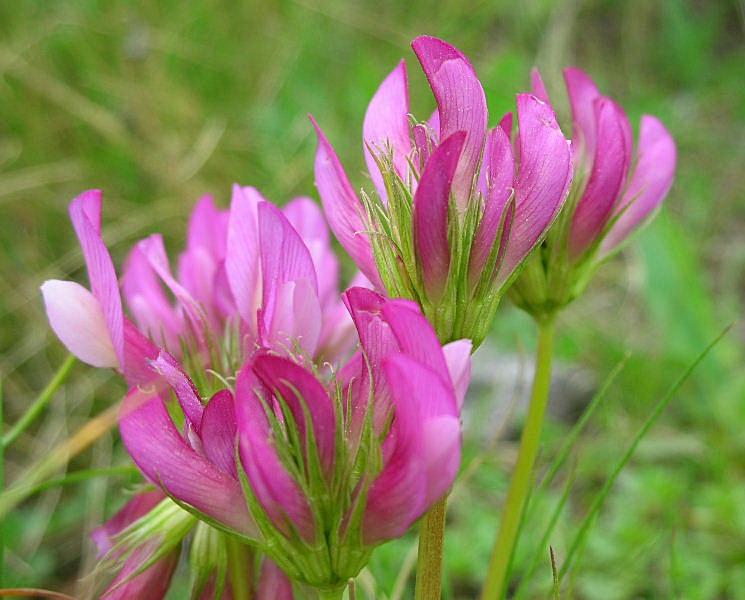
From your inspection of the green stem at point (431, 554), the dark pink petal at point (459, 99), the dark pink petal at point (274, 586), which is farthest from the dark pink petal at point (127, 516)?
the dark pink petal at point (459, 99)

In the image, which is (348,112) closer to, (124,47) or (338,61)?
(338,61)

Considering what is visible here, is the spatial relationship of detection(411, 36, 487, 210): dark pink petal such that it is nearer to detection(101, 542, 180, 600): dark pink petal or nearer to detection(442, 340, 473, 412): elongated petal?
detection(442, 340, 473, 412): elongated petal

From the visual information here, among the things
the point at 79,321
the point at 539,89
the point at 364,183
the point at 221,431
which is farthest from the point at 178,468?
the point at 364,183

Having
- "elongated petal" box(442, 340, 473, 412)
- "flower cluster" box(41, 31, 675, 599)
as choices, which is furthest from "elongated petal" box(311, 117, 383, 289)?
"elongated petal" box(442, 340, 473, 412)

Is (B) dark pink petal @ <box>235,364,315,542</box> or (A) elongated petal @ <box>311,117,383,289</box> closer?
(B) dark pink petal @ <box>235,364,315,542</box>

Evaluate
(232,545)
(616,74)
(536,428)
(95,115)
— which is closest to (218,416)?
(232,545)

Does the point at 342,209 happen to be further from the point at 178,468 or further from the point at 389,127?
the point at 178,468

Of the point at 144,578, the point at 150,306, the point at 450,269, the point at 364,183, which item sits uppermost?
the point at 450,269
